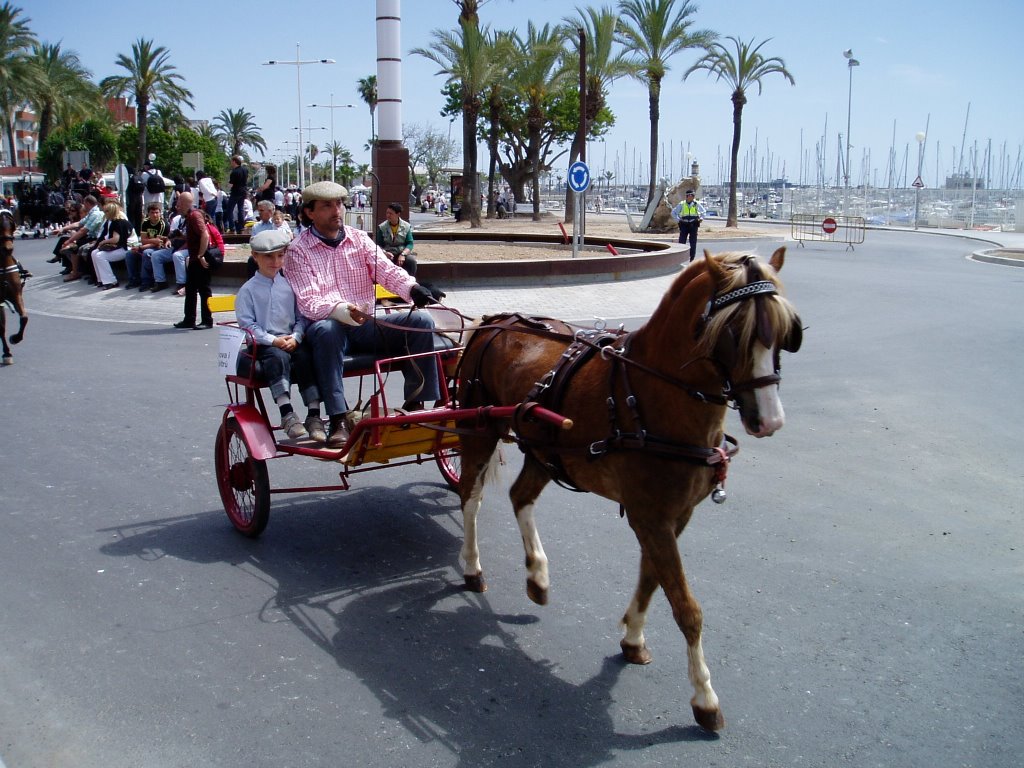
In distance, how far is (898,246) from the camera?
34938 mm

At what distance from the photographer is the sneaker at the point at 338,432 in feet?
18.7

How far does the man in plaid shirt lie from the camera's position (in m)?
5.80

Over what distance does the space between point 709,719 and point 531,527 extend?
1.55 meters

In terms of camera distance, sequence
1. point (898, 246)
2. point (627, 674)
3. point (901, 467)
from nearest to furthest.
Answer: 1. point (627, 674)
2. point (901, 467)
3. point (898, 246)

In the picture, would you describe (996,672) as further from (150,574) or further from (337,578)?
(150,574)

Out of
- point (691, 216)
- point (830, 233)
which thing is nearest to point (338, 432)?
point (691, 216)

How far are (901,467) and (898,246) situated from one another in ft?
99.0

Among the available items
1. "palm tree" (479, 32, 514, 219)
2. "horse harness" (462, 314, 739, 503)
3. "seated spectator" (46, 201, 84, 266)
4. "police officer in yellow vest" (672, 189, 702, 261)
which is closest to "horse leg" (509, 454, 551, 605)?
"horse harness" (462, 314, 739, 503)

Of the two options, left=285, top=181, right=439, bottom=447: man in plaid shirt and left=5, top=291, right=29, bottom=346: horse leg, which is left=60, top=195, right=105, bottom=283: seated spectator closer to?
left=5, top=291, right=29, bottom=346: horse leg

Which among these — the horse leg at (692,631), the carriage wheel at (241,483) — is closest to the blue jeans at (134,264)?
the carriage wheel at (241,483)

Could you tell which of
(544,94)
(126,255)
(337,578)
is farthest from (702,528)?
(544,94)

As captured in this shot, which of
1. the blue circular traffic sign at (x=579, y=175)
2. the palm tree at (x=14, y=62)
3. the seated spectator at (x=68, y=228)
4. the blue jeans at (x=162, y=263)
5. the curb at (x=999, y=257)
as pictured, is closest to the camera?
the blue jeans at (x=162, y=263)

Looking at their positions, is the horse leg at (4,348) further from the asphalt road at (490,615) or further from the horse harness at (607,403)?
the horse harness at (607,403)

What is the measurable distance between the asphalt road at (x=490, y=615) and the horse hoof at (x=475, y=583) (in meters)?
0.07
